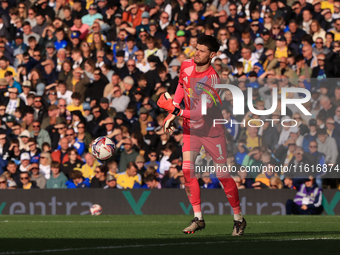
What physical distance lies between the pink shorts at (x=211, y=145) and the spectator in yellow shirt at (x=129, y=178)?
21.7 ft

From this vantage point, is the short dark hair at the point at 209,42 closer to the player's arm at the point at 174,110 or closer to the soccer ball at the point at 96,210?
the player's arm at the point at 174,110

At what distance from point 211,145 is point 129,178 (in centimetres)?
692

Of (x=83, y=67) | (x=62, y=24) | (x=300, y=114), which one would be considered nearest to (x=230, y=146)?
(x=300, y=114)

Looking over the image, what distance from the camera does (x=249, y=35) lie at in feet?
55.3

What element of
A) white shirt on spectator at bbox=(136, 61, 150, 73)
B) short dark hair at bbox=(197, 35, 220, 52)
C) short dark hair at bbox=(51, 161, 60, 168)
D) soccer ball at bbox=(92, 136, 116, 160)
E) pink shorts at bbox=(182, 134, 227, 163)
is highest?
short dark hair at bbox=(197, 35, 220, 52)

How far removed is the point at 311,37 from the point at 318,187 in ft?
15.4

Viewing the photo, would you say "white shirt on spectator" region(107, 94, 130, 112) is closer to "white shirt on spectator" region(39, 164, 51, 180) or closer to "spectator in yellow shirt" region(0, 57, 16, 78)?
"white shirt on spectator" region(39, 164, 51, 180)

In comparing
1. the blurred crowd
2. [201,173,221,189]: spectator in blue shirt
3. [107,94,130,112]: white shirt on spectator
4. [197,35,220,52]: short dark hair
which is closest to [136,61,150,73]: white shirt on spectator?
the blurred crowd

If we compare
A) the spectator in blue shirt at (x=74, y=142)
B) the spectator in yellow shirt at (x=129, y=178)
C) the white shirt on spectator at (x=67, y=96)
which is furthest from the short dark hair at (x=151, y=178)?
the white shirt on spectator at (x=67, y=96)

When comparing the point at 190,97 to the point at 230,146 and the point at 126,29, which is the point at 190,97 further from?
the point at 126,29

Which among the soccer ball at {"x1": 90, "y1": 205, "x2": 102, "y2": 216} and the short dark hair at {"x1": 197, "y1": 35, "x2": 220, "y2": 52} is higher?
the short dark hair at {"x1": 197, "y1": 35, "x2": 220, "y2": 52}

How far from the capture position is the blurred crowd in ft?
46.6

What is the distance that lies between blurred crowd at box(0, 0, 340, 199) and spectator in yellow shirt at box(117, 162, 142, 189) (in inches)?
1.0

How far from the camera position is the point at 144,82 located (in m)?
16.2
